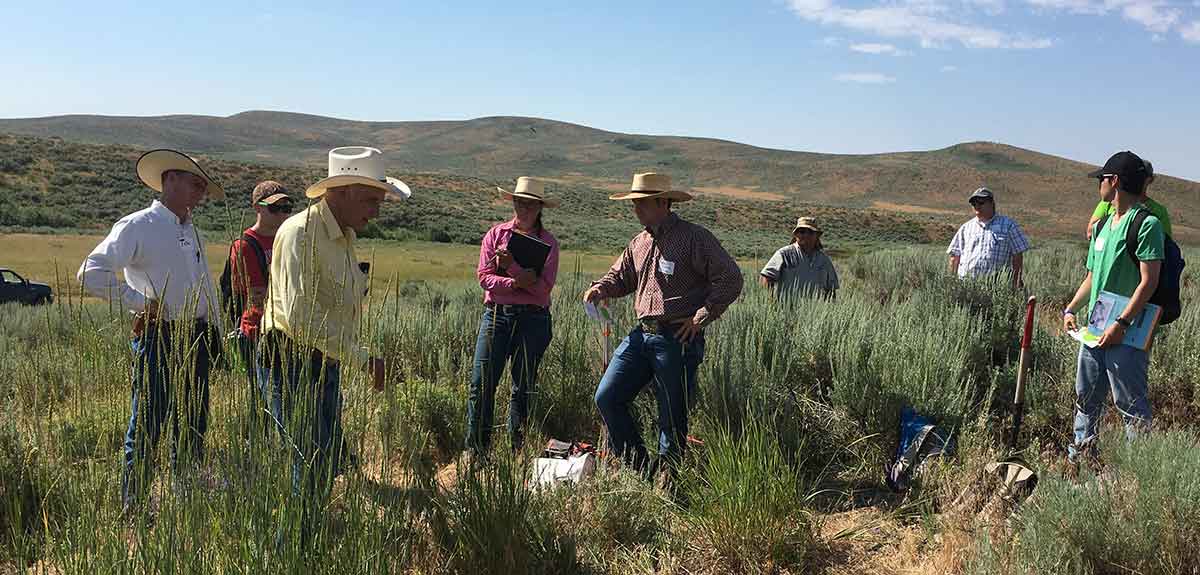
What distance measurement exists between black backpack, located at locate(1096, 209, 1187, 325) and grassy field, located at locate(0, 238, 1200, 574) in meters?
0.61

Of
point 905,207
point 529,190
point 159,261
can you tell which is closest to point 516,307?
point 529,190

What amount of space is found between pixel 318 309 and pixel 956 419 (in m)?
3.45

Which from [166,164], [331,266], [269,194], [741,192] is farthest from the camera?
[741,192]

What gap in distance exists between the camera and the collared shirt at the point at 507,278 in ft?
16.5

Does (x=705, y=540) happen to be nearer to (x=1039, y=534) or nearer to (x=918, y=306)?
(x=1039, y=534)

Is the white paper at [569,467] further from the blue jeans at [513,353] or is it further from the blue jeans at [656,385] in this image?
the blue jeans at [513,353]

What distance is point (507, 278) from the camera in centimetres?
502

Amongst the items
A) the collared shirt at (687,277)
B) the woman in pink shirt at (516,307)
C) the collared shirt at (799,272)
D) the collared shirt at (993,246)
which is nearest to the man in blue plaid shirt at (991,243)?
the collared shirt at (993,246)

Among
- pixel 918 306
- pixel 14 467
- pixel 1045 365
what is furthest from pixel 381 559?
pixel 918 306

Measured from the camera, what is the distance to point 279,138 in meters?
171

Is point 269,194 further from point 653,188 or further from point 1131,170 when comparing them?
point 1131,170

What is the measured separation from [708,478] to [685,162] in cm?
14130

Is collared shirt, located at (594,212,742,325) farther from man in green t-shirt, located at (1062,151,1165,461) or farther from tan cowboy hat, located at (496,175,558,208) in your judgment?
man in green t-shirt, located at (1062,151,1165,461)

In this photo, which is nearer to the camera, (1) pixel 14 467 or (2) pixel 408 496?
(2) pixel 408 496
